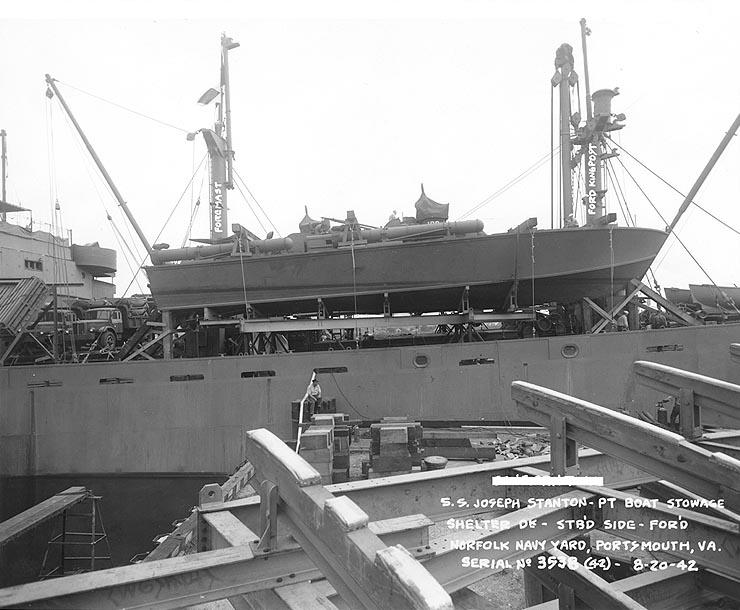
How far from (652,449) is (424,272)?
774cm

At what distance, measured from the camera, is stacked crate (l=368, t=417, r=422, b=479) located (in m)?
5.43

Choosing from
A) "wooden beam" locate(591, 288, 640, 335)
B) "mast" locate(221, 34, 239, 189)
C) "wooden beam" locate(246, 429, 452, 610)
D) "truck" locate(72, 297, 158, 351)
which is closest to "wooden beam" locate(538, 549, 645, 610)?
"wooden beam" locate(246, 429, 452, 610)

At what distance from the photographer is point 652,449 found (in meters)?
2.27

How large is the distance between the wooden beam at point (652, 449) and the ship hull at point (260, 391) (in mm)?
6423

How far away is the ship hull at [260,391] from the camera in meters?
8.92

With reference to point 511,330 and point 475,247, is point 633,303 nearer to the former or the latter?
point 511,330

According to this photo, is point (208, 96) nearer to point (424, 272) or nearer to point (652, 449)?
point (424, 272)

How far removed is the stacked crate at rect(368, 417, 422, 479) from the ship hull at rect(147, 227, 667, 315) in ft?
15.1

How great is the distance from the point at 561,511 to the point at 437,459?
2751mm

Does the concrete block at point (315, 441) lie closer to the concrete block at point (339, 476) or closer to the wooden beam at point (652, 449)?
the concrete block at point (339, 476)

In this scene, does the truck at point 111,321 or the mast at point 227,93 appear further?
the mast at point 227,93

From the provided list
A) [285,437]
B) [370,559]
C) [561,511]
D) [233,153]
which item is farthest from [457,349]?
[233,153]

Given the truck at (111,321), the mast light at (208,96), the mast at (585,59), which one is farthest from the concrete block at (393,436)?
the mast at (585,59)

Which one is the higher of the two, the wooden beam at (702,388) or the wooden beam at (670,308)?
the wooden beam at (670,308)
